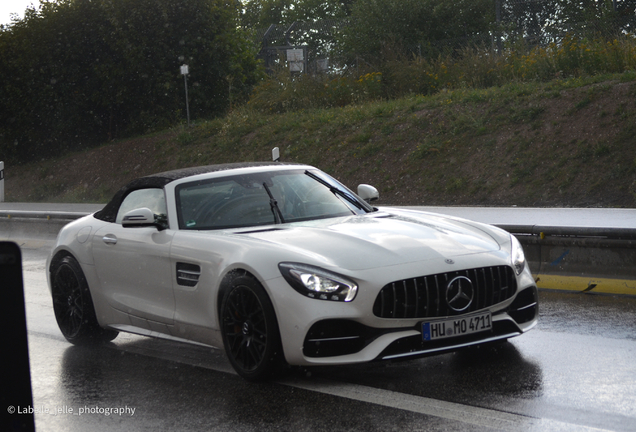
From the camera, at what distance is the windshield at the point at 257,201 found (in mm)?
6160

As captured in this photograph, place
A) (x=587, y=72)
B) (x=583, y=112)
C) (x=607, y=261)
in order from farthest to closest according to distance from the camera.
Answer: (x=587, y=72) < (x=583, y=112) < (x=607, y=261)

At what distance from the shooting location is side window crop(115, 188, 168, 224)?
21.2 feet

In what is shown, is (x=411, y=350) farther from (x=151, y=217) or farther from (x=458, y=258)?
(x=151, y=217)

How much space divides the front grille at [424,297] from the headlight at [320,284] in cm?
19

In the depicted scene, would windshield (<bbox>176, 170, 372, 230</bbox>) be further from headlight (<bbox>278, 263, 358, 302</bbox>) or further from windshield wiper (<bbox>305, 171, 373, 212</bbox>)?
headlight (<bbox>278, 263, 358, 302</bbox>)

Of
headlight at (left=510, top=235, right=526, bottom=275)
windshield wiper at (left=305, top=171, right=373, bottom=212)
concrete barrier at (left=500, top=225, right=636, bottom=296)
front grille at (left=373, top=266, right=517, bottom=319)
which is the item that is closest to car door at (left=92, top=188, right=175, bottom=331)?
windshield wiper at (left=305, top=171, right=373, bottom=212)

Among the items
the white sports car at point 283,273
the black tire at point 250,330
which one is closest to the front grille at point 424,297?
the white sports car at point 283,273

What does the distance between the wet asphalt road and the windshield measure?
104 cm

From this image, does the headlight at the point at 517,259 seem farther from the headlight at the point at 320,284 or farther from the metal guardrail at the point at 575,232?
the metal guardrail at the point at 575,232

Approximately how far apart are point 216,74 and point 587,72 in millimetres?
16064

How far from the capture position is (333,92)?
26.5m

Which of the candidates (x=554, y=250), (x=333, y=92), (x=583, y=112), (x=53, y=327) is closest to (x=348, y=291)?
(x=53, y=327)

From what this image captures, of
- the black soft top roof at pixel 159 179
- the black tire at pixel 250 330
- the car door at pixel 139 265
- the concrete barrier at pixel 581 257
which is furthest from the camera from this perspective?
the concrete barrier at pixel 581 257

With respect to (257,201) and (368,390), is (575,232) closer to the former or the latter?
(257,201)
